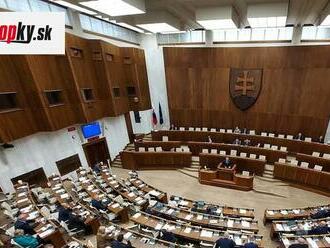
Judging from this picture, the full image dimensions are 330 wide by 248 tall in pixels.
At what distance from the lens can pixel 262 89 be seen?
11.6 m

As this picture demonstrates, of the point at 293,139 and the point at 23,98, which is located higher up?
the point at 23,98

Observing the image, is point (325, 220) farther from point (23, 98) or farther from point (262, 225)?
point (23, 98)

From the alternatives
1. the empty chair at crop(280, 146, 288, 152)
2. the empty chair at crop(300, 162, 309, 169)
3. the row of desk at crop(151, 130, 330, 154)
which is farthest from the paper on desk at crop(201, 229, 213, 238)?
the row of desk at crop(151, 130, 330, 154)

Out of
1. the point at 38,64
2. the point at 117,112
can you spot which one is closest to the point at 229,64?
the point at 117,112

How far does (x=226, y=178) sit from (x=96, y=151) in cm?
655

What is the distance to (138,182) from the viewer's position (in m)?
8.64

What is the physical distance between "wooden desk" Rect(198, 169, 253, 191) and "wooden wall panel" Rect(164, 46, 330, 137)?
418 centimetres

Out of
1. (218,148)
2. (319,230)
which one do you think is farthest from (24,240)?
(218,148)

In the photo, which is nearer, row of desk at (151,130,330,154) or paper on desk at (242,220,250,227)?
→ paper on desk at (242,220,250,227)

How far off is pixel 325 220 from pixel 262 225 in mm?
1704

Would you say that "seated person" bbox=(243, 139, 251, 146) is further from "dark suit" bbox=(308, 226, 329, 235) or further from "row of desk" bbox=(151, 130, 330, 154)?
"dark suit" bbox=(308, 226, 329, 235)

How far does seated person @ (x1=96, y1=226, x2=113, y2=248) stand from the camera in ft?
16.8

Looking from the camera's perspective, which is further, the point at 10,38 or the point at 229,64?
the point at 229,64

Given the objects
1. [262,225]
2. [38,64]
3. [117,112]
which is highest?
[38,64]
